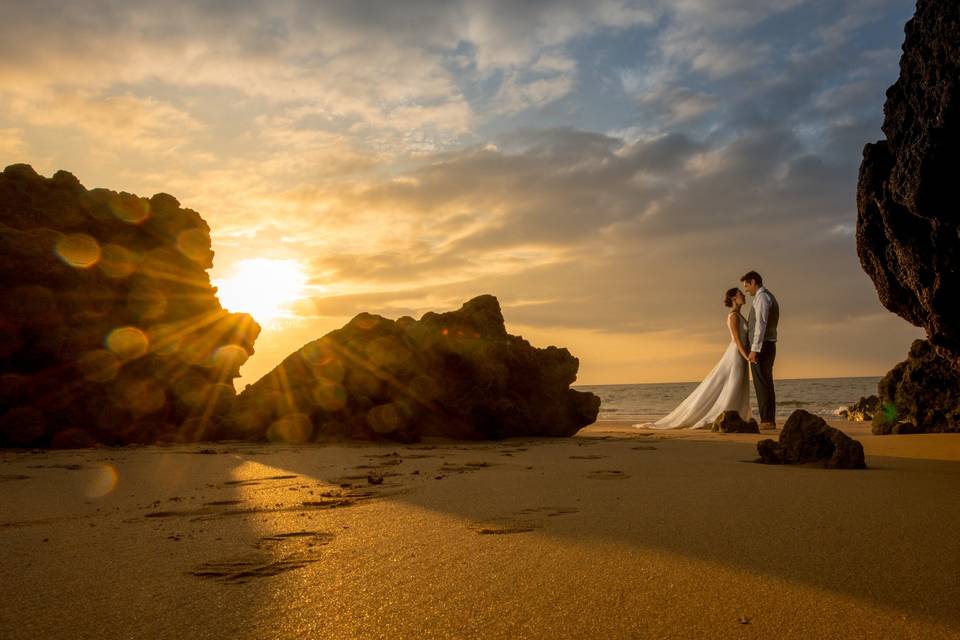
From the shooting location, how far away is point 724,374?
12.6 metres

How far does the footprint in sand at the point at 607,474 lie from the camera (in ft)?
14.4

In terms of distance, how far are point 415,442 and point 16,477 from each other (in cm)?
431

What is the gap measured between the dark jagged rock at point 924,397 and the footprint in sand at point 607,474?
5091 millimetres

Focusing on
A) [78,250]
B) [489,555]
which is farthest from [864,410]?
[78,250]

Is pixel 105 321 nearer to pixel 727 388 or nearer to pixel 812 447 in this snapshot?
pixel 812 447

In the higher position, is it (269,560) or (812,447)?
(812,447)

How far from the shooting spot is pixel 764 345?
1099cm

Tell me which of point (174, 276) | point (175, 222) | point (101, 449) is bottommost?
point (101, 449)

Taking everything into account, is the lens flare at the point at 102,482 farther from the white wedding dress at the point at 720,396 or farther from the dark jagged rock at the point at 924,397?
the white wedding dress at the point at 720,396

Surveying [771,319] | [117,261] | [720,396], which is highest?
[117,261]

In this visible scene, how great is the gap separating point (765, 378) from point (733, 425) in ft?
3.96

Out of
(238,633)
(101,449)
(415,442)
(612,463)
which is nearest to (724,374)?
(415,442)

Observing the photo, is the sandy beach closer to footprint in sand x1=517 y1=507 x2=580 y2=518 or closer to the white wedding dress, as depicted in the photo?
footprint in sand x1=517 y1=507 x2=580 y2=518

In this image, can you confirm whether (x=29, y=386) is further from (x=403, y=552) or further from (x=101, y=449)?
(x=403, y=552)
